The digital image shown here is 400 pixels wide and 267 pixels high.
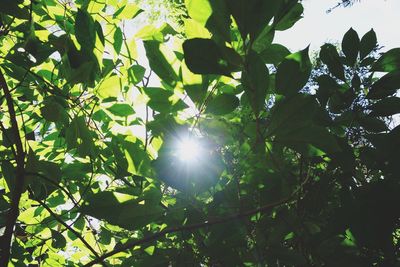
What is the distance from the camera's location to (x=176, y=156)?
657 millimetres

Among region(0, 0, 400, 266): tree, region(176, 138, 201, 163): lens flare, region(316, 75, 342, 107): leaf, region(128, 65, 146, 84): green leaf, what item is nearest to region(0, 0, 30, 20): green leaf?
region(0, 0, 400, 266): tree

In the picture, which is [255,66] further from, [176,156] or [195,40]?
[176,156]

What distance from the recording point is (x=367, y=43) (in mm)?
1075

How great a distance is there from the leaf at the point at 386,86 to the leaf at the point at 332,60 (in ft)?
0.38

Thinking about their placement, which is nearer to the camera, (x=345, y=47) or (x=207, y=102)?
(x=207, y=102)

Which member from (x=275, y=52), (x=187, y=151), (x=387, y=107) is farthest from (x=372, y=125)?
(x=187, y=151)

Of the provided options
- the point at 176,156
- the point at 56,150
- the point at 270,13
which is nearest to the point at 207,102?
the point at 176,156

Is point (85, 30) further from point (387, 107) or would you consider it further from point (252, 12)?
point (387, 107)

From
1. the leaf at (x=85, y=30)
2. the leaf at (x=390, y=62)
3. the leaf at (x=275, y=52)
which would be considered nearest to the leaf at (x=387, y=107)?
the leaf at (x=390, y=62)

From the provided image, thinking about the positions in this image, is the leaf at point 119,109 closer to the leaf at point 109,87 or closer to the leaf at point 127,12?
the leaf at point 109,87

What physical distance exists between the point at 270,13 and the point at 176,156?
0.35 metres

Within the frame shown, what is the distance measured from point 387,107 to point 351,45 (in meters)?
0.24

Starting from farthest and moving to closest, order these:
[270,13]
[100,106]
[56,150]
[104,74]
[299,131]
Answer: [56,150]
[100,106]
[104,74]
[299,131]
[270,13]

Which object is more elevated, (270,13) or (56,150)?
(56,150)
